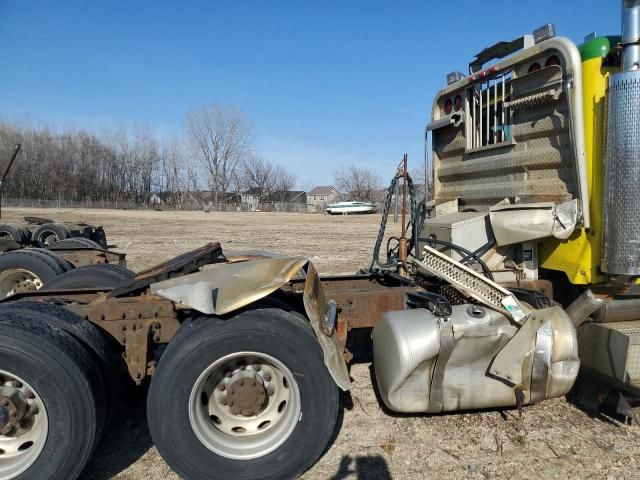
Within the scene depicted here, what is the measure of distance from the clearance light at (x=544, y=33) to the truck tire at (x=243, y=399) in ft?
9.16

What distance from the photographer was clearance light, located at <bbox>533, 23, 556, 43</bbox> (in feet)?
12.3

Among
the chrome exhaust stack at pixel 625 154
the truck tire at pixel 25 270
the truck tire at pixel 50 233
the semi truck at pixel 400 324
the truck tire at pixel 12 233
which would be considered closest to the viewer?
the semi truck at pixel 400 324

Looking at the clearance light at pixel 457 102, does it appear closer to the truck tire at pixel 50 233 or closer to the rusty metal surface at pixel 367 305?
the rusty metal surface at pixel 367 305

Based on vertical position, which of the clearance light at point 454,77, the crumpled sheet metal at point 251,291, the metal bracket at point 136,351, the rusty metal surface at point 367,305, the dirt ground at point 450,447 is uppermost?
the clearance light at point 454,77

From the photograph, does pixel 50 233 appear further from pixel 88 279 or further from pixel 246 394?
pixel 246 394

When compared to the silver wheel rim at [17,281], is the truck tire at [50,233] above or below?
above

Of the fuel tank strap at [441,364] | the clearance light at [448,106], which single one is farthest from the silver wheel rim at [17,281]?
the clearance light at [448,106]

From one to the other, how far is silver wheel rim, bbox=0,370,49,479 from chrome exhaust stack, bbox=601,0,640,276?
Result: 3625mm

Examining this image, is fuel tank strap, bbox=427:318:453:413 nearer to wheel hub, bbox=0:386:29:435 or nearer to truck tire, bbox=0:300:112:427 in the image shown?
truck tire, bbox=0:300:112:427

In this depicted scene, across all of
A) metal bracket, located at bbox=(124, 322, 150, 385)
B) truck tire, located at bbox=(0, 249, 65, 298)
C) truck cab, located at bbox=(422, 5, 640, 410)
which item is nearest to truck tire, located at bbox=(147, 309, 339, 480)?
metal bracket, located at bbox=(124, 322, 150, 385)

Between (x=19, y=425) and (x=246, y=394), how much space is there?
1243 mm

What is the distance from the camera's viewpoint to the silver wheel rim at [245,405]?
2.90 metres

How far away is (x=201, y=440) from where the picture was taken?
9.34 feet

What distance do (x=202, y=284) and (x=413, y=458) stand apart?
1708 mm
